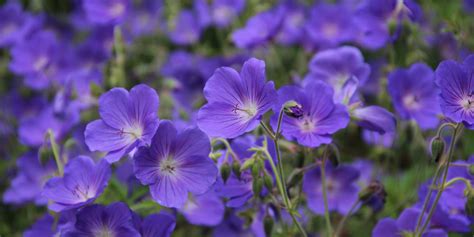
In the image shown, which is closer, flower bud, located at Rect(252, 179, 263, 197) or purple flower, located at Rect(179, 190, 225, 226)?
flower bud, located at Rect(252, 179, 263, 197)

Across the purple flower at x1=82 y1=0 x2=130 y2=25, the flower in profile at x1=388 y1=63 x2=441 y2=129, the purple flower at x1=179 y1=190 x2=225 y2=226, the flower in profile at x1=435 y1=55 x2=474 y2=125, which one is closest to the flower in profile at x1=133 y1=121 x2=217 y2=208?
the purple flower at x1=179 y1=190 x2=225 y2=226

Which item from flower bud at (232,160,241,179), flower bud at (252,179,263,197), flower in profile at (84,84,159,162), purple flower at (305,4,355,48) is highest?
purple flower at (305,4,355,48)

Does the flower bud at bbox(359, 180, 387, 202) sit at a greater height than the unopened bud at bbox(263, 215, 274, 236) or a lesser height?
greater

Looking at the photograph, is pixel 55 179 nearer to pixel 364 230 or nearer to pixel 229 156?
pixel 229 156

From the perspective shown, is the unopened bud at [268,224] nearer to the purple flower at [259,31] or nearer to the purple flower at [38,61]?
the purple flower at [259,31]

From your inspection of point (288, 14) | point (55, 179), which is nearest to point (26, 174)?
point (55, 179)

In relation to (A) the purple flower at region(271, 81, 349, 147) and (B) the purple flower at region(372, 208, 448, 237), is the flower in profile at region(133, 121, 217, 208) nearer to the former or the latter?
(A) the purple flower at region(271, 81, 349, 147)

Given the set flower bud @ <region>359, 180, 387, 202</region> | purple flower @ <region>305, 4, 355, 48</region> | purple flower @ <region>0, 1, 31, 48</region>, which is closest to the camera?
flower bud @ <region>359, 180, 387, 202</region>

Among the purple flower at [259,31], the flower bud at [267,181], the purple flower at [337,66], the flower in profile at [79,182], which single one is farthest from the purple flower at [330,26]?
the flower in profile at [79,182]

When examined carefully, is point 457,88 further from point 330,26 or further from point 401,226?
point 330,26
